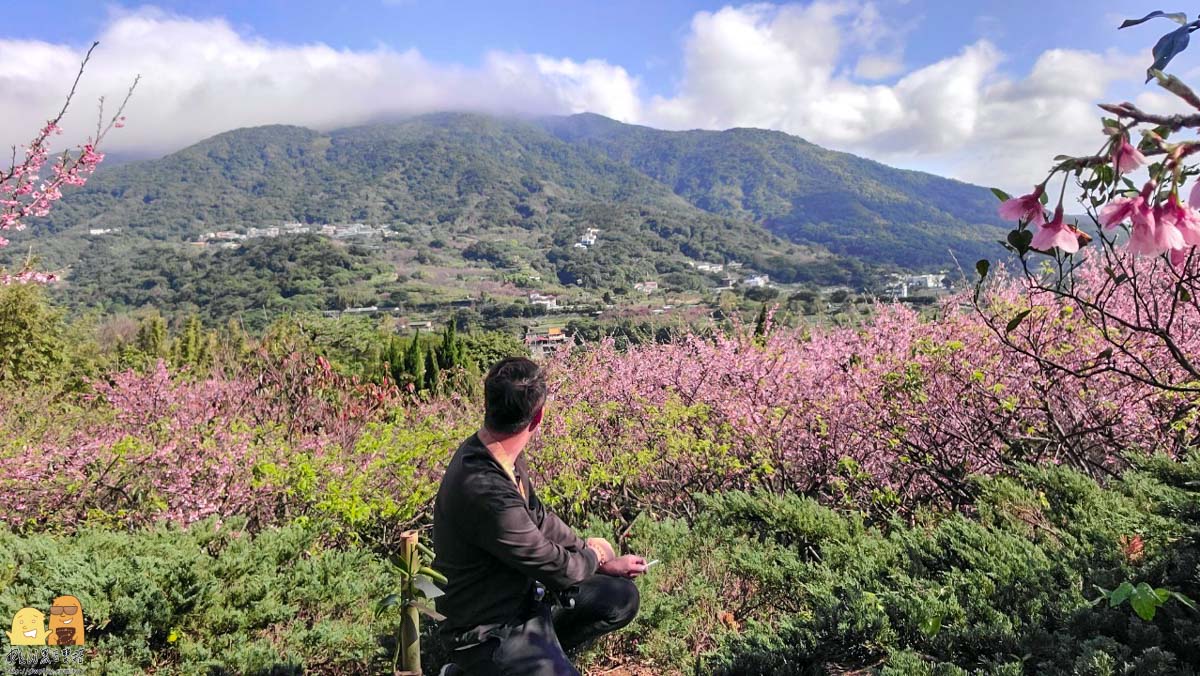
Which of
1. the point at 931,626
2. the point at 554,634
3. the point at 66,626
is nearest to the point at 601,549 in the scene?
the point at 554,634

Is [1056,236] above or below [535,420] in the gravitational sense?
above

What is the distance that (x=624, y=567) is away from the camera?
250 centimetres

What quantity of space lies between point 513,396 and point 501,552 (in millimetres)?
482

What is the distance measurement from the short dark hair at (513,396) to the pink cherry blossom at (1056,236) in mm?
1406

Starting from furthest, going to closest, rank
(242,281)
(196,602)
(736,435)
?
(242,281), (736,435), (196,602)

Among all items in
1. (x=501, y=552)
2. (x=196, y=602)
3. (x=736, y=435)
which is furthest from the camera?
(x=736, y=435)

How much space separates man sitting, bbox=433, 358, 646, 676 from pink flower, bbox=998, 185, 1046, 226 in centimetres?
141

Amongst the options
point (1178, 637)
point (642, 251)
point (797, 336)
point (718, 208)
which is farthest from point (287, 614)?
point (718, 208)

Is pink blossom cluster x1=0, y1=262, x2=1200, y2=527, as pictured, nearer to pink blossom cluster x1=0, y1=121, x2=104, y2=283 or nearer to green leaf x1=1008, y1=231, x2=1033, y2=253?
pink blossom cluster x1=0, y1=121, x2=104, y2=283

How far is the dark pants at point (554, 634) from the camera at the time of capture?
2.10 meters

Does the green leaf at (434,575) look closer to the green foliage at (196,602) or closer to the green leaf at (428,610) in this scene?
the green leaf at (428,610)

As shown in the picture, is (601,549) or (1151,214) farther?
(601,549)

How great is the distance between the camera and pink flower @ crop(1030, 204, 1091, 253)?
116 centimetres

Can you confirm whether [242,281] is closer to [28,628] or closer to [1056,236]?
[28,628]
